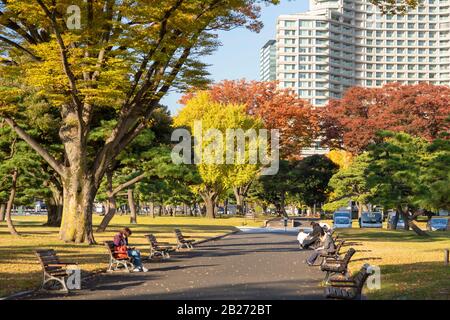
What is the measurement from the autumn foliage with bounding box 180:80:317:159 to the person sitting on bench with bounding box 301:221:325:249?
45.2 meters

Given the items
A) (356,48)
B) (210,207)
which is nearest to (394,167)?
(210,207)

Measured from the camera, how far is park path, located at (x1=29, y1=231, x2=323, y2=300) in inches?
540

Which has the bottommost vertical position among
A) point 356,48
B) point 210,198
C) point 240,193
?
point 210,198

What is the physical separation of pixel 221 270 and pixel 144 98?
11.8 metres

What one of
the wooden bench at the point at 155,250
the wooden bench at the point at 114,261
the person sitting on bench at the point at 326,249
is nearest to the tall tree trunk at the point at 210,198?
the wooden bench at the point at 155,250

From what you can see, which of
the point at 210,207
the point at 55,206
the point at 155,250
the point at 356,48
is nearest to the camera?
the point at 155,250

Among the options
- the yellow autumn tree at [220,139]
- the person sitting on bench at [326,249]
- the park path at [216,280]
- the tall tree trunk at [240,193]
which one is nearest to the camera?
the park path at [216,280]

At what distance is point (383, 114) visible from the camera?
72.2 meters

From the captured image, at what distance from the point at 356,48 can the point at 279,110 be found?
371ft

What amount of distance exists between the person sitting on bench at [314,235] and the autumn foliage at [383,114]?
42.3 metres

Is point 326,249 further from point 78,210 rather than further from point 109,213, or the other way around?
point 109,213

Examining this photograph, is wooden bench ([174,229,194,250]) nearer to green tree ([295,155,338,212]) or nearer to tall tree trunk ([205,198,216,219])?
green tree ([295,155,338,212])

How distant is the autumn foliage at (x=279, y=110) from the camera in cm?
7431

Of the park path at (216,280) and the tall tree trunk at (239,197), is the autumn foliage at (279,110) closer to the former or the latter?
the tall tree trunk at (239,197)
